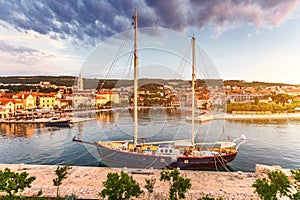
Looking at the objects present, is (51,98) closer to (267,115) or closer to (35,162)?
(35,162)

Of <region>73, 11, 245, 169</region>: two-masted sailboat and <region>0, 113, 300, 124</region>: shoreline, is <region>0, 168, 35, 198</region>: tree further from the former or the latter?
<region>0, 113, 300, 124</region>: shoreline

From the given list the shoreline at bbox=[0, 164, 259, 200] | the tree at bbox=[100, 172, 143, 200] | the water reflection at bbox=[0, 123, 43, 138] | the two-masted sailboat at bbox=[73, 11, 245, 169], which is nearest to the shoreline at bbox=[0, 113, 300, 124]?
the water reflection at bbox=[0, 123, 43, 138]

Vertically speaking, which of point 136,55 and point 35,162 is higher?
point 136,55

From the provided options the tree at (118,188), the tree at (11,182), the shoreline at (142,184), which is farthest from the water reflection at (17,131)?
the tree at (118,188)

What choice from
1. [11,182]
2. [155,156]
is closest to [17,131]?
[155,156]

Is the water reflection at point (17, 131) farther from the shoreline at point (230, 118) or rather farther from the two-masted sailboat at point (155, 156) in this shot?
the two-masted sailboat at point (155, 156)

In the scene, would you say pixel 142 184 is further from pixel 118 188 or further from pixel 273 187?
pixel 273 187

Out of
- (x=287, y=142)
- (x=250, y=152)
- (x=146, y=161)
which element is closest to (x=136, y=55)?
(x=146, y=161)

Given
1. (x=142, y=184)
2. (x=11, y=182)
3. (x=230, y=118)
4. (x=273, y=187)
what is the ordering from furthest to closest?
(x=230, y=118)
(x=142, y=184)
(x=11, y=182)
(x=273, y=187)

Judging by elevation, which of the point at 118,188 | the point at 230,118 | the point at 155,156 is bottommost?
the point at 230,118
